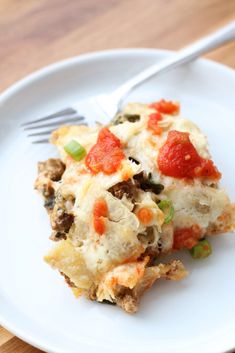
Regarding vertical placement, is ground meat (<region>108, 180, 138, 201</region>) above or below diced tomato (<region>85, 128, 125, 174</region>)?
below

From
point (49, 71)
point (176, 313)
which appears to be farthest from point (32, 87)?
point (176, 313)

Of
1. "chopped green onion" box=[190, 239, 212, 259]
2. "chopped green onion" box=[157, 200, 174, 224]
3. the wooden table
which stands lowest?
"chopped green onion" box=[190, 239, 212, 259]

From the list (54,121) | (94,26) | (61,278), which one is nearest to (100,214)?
(61,278)

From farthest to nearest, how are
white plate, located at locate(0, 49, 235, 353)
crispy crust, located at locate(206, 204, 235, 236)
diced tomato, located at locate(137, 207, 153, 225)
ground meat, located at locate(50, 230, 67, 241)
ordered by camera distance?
1. crispy crust, located at locate(206, 204, 235, 236)
2. ground meat, located at locate(50, 230, 67, 241)
3. diced tomato, located at locate(137, 207, 153, 225)
4. white plate, located at locate(0, 49, 235, 353)

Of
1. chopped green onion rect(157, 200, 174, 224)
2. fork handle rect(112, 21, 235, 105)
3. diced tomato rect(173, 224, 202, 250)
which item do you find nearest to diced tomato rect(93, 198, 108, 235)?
chopped green onion rect(157, 200, 174, 224)

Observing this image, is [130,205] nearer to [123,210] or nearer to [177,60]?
[123,210]

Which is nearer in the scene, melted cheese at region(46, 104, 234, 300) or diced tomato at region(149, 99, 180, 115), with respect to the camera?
melted cheese at region(46, 104, 234, 300)

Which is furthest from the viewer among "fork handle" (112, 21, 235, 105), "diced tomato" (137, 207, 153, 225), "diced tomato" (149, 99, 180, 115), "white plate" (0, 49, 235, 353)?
"fork handle" (112, 21, 235, 105)

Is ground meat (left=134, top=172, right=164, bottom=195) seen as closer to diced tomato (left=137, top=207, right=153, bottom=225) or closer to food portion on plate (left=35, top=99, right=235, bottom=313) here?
food portion on plate (left=35, top=99, right=235, bottom=313)
